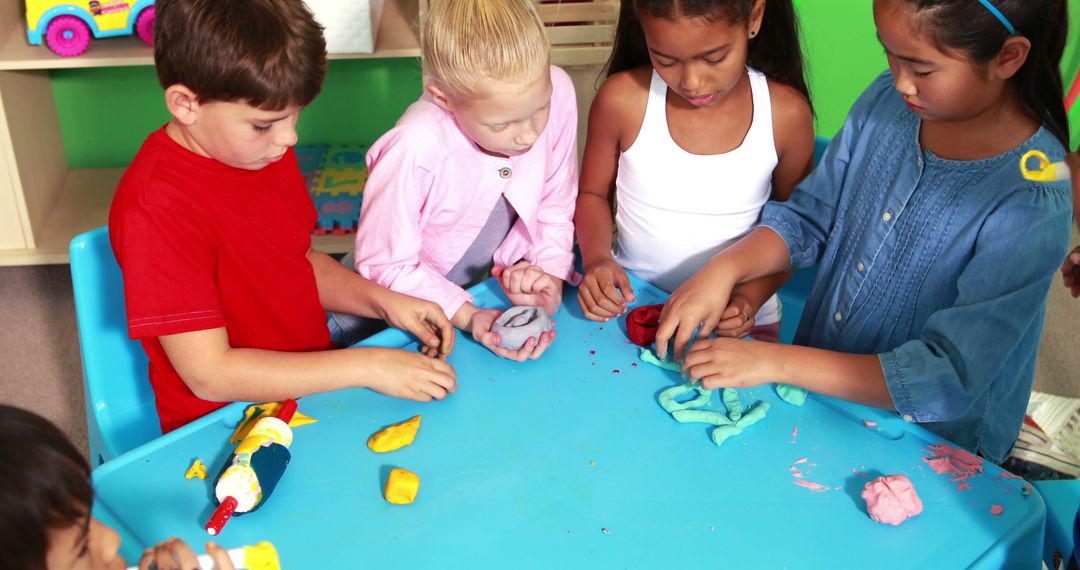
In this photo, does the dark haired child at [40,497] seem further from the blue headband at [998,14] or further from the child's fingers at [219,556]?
the blue headband at [998,14]

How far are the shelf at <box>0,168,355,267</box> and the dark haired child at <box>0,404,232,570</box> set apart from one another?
1.60 metres

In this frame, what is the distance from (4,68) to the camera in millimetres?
2004

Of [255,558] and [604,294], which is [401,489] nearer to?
[255,558]

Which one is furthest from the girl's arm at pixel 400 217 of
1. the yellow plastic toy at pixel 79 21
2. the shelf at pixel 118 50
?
the yellow plastic toy at pixel 79 21

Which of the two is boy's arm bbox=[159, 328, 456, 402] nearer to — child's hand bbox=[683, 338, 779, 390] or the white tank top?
child's hand bbox=[683, 338, 779, 390]

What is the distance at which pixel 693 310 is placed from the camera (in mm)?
1155

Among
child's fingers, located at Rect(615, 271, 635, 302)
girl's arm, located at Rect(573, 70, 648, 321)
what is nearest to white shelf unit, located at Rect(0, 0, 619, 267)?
girl's arm, located at Rect(573, 70, 648, 321)

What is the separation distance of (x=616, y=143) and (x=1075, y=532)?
2.72 feet

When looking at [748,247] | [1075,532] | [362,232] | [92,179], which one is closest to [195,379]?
[362,232]

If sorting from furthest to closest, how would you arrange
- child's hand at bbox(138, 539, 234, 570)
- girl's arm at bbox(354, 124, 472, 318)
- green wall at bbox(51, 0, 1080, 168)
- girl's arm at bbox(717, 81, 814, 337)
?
green wall at bbox(51, 0, 1080, 168) < girl's arm at bbox(717, 81, 814, 337) < girl's arm at bbox(354, 124, 472, 318) < child's hand at bbox(138, 539, 234, 570)

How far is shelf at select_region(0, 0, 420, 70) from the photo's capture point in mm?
1994

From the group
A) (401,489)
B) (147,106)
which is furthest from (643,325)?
(147,106)

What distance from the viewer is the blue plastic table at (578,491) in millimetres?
870

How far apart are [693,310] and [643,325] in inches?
2.5
